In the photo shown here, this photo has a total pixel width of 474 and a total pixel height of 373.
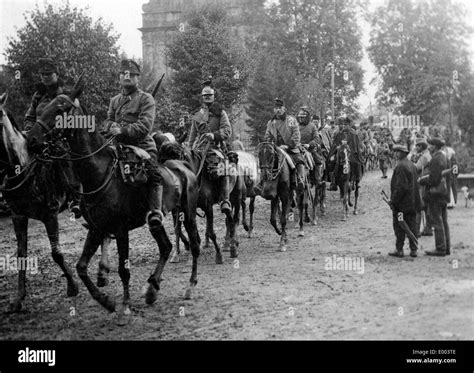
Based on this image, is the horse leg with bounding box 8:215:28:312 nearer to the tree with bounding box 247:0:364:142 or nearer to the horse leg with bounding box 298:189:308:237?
the horse leg with bounding box 298:189:308:237

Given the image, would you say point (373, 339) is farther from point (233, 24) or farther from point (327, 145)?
point (233, 24)

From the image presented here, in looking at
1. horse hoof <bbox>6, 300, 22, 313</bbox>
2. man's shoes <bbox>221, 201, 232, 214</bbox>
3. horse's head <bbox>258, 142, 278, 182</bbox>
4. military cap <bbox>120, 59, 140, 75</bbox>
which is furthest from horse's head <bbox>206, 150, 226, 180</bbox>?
horse hoof <bbox>6, 300, 22, 313</bbox>

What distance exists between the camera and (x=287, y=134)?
44.7 feet

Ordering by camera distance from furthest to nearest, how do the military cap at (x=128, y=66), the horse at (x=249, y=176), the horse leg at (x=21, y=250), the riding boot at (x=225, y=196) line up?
the horse at (x=249, y=176) < the riding boot at (x=225, y=196) < the horse leg at (x=21, y=250) < the military cap at (x=128, y=66)

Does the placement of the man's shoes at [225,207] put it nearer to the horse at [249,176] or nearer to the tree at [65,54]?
the horse at [249,176]

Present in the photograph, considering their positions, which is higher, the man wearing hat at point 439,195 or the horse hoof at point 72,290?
the man wearing hat at point 439,195

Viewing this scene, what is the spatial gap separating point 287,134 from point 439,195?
4.66 metres

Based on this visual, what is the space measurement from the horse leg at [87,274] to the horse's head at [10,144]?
A: 5.64 feet

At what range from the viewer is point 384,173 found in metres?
26.5

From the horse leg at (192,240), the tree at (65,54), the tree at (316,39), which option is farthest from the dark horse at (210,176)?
the tree at (316,39)

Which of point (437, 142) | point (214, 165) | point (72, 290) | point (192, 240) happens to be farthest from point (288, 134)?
point (72, 290)

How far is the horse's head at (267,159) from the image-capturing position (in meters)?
12.2

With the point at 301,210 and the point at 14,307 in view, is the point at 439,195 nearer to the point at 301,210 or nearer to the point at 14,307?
the point at 301,210
